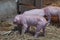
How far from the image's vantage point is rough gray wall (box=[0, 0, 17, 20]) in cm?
430

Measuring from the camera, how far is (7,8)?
173 inches

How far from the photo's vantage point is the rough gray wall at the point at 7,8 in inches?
169

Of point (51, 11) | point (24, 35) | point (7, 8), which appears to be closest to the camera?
point (24, 35)

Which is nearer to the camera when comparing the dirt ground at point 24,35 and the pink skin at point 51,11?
the dirt ground at point 24,35

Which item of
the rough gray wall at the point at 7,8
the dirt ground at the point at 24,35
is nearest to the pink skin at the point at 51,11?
the dirt ground at the point at 24,35

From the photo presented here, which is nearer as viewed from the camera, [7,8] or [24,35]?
[24,35]

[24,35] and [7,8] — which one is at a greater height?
[7,8]

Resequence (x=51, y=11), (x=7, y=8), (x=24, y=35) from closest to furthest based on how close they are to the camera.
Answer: (x=24, y=35), (x=51, y=11), (x=7, y=8)

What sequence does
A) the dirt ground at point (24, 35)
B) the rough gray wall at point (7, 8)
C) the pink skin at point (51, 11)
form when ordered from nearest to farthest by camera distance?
the dirt ground at point (24, 35) → the pink skin at point (51, 11) → the rough gray wall at point (7, 8)

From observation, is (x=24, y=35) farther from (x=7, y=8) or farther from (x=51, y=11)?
(x=7, y=8)

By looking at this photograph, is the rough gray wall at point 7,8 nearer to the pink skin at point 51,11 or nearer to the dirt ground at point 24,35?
the dirt ground at point 24,35

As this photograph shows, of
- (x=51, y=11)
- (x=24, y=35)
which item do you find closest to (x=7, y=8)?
(x=51, y=11)

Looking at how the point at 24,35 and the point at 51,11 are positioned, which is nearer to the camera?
the point at 24,35

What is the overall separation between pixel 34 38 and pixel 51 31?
19.9 inches
